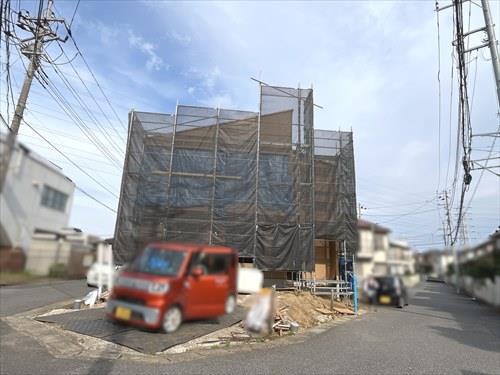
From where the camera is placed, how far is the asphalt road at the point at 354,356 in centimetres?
7338

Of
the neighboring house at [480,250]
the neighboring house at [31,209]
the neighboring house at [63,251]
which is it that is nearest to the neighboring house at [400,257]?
the neighboring house at [480,250]

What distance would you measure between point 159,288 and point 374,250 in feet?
4.37

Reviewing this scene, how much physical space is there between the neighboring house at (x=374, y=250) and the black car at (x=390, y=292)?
13cm

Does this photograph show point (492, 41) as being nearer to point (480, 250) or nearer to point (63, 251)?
point (480, 250)

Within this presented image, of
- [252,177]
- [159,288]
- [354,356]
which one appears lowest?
[354,356]

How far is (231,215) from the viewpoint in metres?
6.36

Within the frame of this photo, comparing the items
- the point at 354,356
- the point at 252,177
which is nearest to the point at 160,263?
the point at 252,177

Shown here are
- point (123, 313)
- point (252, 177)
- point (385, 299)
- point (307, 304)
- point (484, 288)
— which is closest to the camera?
point (123, 313)

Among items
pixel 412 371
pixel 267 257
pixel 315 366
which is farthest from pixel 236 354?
pixel 267 257

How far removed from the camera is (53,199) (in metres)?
1.85

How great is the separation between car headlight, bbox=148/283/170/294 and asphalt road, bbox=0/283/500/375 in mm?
71336

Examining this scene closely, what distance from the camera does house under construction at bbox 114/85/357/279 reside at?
4.84 m

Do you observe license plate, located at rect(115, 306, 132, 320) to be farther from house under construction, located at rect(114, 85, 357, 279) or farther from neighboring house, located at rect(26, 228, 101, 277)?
house under construction, located at rect(114, 85, 357, 279)

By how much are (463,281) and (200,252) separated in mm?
2038
